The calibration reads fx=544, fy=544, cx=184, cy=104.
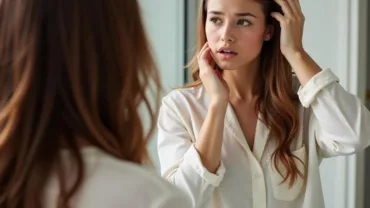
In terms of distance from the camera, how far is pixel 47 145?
57cm

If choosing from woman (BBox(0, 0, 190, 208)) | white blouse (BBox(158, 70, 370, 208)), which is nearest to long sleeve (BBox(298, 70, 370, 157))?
white blouse (BBox(158, 70, 370, 208))

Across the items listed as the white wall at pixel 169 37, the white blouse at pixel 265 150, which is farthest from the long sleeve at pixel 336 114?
the white wall at pixel 169 37

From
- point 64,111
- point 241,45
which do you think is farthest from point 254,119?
point 64,111

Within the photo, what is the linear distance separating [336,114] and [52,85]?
74 centimetres

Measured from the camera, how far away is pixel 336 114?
115 cm

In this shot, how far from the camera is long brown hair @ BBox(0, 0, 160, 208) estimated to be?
1.83 ft

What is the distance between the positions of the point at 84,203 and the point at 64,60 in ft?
0.50

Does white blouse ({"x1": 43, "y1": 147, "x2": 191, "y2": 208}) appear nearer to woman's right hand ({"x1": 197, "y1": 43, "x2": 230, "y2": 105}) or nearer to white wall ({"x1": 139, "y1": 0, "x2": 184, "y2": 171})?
woman's right hand ({"x1": 197, "y1": 43, "x2": 230, "y2": 105})

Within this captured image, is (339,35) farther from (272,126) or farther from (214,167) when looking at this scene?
(214,167)

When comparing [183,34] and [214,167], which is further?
[183,34]

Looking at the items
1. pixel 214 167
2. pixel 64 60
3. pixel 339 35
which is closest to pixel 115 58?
pixel 64 60

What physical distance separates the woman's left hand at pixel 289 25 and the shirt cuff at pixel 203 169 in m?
0.30

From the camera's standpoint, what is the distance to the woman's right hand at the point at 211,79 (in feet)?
3.79

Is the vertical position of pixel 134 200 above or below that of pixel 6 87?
below
